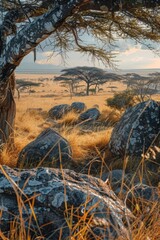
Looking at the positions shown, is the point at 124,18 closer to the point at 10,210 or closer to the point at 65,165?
the point at 65,165

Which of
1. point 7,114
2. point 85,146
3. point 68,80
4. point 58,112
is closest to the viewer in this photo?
point 7,114

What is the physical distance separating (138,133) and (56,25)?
2.17m

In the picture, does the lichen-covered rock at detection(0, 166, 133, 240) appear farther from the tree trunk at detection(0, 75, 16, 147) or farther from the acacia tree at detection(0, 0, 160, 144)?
the tree trunk at detection(0, 75, 16, 147)

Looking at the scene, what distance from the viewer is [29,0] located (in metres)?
5.71

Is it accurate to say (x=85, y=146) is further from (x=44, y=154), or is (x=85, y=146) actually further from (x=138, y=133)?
(x=44, y=154)

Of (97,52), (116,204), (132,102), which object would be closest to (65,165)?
(116,204)

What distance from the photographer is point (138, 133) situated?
5.45 m

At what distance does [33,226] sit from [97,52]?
20.9 ft

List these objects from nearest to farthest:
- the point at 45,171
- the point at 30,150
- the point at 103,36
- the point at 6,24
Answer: the point at 45,171 → the point at 30,150 → the point at 6,24 → the point at 103,36

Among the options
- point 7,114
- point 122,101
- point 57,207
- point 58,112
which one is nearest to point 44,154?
point 7,114

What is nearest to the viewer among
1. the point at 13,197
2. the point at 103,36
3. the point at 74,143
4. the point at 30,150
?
the point at 13,197

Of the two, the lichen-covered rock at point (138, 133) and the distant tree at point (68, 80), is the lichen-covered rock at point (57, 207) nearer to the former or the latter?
the lichen-covered rock at point (138, 133)

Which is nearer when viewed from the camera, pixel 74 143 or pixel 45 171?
pixel 45 171

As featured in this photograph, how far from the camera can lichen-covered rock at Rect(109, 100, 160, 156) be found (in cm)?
539
